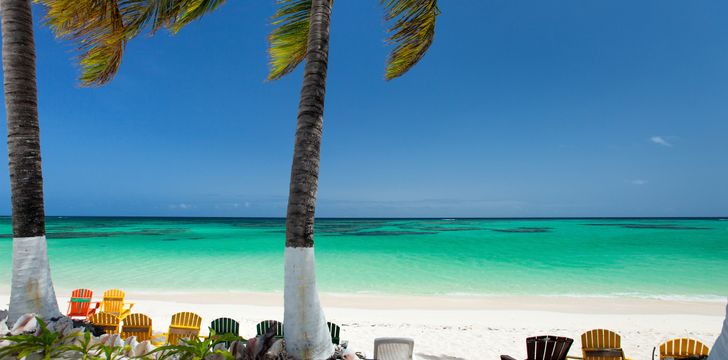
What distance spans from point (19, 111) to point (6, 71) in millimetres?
584

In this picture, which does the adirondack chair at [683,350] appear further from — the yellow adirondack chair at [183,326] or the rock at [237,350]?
the yellow adirondack chair at [183,326]

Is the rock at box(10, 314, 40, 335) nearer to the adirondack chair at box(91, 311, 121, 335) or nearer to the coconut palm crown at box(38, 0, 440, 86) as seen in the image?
the adirondack chair at box(91, 311, 121, 335)

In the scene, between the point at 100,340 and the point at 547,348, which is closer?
the point at 100,340

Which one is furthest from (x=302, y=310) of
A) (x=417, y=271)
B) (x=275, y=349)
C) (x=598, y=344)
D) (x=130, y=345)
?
(x=417, y=271)

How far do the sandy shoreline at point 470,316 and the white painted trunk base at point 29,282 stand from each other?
13.0 ft

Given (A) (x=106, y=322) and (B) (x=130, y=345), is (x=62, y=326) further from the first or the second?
(A) (x=106, y=322)

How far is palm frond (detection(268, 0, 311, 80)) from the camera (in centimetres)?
646

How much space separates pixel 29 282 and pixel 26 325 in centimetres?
57

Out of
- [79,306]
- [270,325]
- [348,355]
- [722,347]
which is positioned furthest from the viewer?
[79,306]

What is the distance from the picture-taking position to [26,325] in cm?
477

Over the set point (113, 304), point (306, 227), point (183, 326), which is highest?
point (306, 227)

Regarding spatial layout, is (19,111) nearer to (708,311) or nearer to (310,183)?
(310,183)

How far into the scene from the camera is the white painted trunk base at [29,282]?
5023 mm

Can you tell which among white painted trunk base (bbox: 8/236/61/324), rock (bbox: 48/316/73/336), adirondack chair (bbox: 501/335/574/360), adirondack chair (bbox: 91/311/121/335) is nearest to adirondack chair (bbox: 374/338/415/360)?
adirondack chair (bbox: 501/335/574/360)
